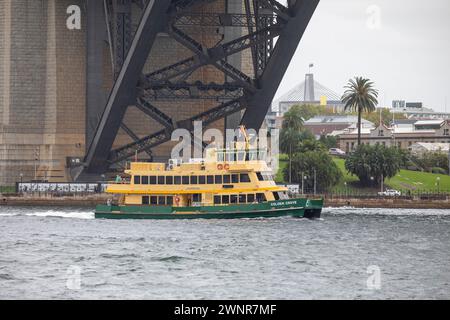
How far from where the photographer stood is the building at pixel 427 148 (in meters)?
154

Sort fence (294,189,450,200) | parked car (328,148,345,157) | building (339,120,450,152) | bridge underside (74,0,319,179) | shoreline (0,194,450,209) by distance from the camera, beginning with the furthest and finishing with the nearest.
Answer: building (339,120,450,152) → parked car (328,148,345,157) → fence (294,189,450,200) → shoreline (0,194,450,209) → bridge underside (74,0,319,179)

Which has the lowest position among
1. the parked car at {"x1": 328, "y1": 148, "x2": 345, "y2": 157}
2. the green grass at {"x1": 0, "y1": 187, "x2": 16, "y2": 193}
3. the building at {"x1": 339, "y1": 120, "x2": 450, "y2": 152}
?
the green grass at {"x1": 0, "y1": 187, "x2": 16, "y2": 193}

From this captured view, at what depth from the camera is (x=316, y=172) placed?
115312 millimetres

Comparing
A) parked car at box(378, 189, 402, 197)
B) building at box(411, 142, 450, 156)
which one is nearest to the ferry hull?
parked car at box(378, 189, 402, 197)

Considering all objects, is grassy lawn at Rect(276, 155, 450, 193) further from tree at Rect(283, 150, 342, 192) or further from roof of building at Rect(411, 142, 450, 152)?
roof of building at Rect(411, 142, 450, 152)

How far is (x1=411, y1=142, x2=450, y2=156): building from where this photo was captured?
154250 millimetres

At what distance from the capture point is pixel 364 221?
8362 cm

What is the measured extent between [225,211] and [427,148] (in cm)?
8351

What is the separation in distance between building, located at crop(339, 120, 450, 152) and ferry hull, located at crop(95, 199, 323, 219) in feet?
294

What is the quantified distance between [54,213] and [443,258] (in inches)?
1269

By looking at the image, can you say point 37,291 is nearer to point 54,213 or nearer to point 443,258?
point 443,258

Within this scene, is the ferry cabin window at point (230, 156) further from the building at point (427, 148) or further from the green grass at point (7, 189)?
the building at point (427, 148)

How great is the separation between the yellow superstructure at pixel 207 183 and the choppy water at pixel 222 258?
1.90 m
